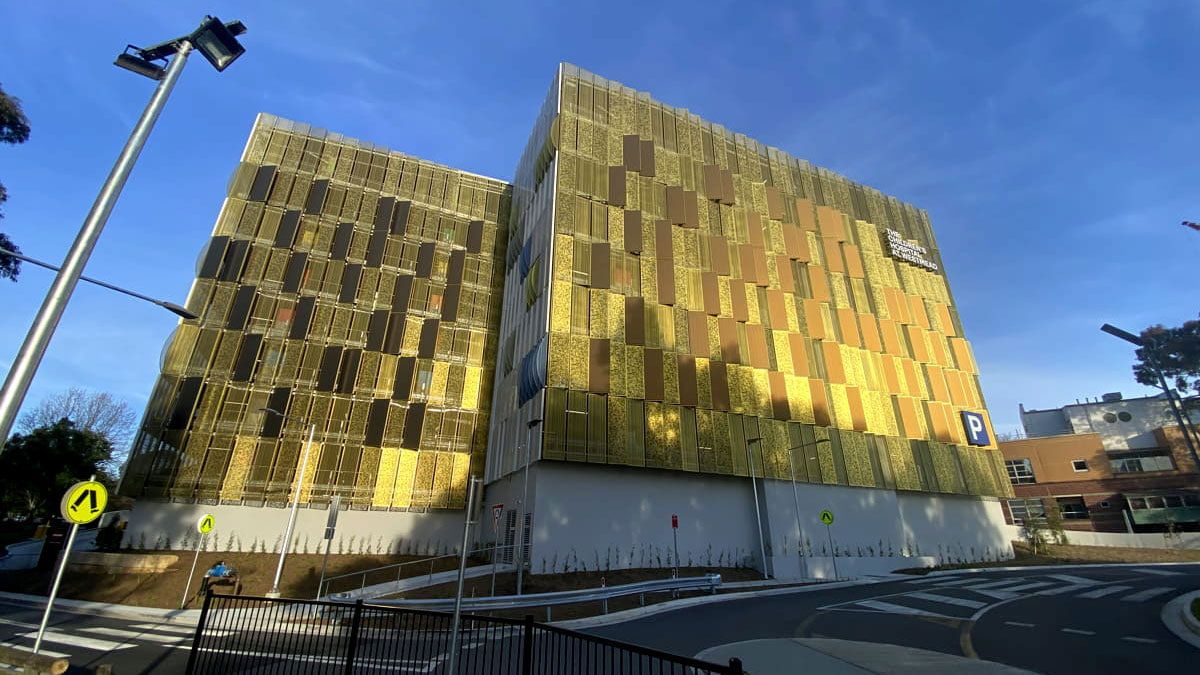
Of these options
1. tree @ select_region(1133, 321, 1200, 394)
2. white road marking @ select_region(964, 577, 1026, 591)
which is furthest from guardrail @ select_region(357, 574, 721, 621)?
tree @ select_region(1133, 321, 1200, 394)

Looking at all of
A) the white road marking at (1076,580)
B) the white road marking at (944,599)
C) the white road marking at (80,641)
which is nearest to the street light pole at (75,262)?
the white road marking at (80,641)

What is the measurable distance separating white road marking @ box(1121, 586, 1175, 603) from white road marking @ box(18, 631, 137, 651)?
28.8m

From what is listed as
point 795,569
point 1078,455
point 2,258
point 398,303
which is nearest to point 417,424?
point 398,303

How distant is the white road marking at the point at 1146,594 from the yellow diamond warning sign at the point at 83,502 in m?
27.6

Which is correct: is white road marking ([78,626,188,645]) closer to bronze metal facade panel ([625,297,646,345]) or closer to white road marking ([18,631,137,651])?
white road marking ([18,631,137,651])

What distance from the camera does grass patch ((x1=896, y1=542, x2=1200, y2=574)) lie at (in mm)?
34125

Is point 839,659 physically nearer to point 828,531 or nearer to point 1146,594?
point 1146,594

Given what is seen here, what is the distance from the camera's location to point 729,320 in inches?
1313

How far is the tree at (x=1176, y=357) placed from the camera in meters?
59.6

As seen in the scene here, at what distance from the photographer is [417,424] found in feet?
114

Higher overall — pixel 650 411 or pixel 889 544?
pixel 650 411

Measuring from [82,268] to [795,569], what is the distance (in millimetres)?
30158

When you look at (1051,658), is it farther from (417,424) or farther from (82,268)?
(417,424)

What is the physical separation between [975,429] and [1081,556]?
1156cm
